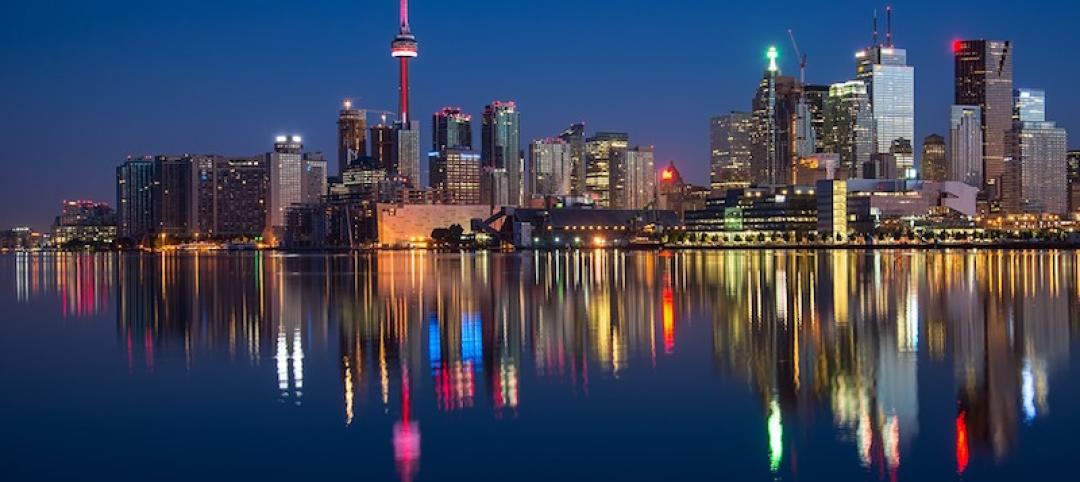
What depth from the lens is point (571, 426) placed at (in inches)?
710

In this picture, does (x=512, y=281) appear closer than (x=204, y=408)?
No

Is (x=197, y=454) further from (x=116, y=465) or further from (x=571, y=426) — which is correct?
(x=571, y=426)

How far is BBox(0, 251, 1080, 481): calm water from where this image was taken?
15586mm

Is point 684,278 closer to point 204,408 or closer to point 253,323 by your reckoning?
point 253,323

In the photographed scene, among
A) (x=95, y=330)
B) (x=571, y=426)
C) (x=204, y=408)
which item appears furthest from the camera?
(x=95, y=330)

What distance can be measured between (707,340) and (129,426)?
15507 mm

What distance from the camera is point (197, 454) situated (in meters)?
16.5

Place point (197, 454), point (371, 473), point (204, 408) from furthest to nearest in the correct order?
point (204, 408)
point (197, 454)
point (371, 473)

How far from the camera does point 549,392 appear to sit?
2130cm

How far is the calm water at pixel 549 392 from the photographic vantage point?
15.6 m

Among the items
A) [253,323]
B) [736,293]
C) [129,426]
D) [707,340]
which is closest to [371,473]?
[129,426]

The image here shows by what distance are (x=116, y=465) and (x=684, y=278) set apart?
52.4 metres

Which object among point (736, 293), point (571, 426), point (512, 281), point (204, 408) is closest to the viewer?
point (571, 426)

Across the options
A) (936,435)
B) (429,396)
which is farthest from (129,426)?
(936,435)
